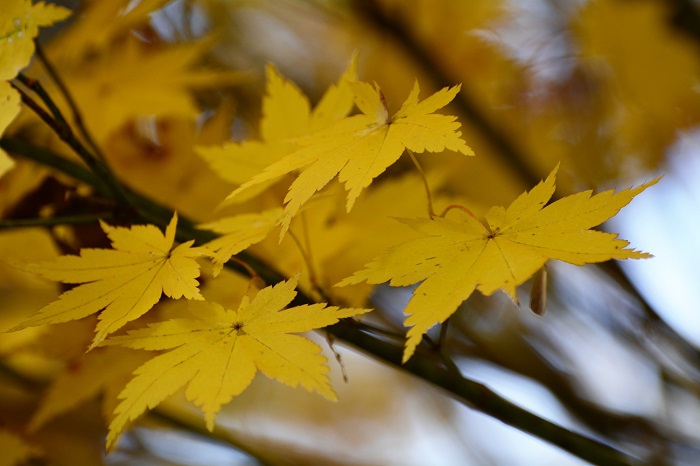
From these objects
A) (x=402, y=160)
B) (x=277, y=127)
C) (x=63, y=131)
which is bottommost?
(x=402, y=160)

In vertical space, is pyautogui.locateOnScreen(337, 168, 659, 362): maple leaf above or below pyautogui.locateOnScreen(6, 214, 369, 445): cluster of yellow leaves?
below

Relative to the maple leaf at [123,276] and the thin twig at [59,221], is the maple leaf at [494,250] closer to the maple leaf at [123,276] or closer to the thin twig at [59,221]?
the maple leaf at [123,276]

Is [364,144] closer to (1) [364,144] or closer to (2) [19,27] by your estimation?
(1) [364,144]

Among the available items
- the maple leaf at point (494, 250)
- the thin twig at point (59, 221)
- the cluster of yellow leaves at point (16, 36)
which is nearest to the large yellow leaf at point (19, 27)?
the cluster of yellow leaves at point (16, 36)

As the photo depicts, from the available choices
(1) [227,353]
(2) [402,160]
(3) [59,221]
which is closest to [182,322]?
(1) [227,353]

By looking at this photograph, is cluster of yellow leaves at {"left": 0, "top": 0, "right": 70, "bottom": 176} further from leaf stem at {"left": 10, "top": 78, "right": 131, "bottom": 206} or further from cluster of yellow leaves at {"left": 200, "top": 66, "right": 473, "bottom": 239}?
cluster of yellow leaves at {"left": 200, "top": 66, "right": 473, "bottom": 239}

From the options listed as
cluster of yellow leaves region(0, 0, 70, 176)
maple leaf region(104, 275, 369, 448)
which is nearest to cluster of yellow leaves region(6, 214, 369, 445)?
maple leaf region(104, 275, 369, 448)

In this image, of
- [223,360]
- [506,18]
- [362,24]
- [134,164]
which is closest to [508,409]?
[223,360]
